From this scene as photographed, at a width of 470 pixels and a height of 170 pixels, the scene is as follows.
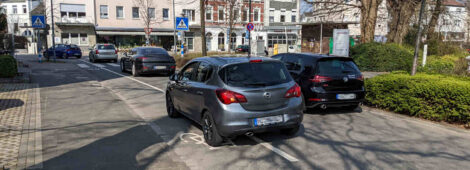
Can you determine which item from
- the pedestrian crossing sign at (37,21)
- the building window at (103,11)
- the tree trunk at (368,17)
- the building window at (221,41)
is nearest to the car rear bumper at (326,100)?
the tree trunk at (368,17)

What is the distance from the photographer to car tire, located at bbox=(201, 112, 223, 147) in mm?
5590

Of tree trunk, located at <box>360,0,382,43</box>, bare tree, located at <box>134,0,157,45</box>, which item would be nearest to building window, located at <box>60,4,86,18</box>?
bare tree, located at <box>134,0,157,45</box>

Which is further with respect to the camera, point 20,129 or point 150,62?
point 150,62

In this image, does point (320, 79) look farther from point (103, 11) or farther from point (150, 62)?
point (103, 11)

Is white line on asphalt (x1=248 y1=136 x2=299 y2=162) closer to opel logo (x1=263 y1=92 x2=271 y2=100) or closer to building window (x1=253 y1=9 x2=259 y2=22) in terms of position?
opel logo (x1=263 y1=92 x2=271 y2=100)

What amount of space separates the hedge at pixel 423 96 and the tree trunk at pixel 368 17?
10684 millimetres

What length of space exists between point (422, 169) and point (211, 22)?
50.3m

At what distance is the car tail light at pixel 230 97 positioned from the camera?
5.37 metres

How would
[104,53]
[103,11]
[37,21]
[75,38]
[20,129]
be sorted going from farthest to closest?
[103,11]
[75,38]
[104,53]
[37,21]
[20,129]

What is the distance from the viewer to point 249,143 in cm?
599

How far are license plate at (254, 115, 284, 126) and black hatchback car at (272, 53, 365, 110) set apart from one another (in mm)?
2638

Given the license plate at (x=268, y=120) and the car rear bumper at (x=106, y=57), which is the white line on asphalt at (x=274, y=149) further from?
the car rear bumper at (x=106, y=57)

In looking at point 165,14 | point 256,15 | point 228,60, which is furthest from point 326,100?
point 256,15

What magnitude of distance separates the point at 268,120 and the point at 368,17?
50.7 feet
